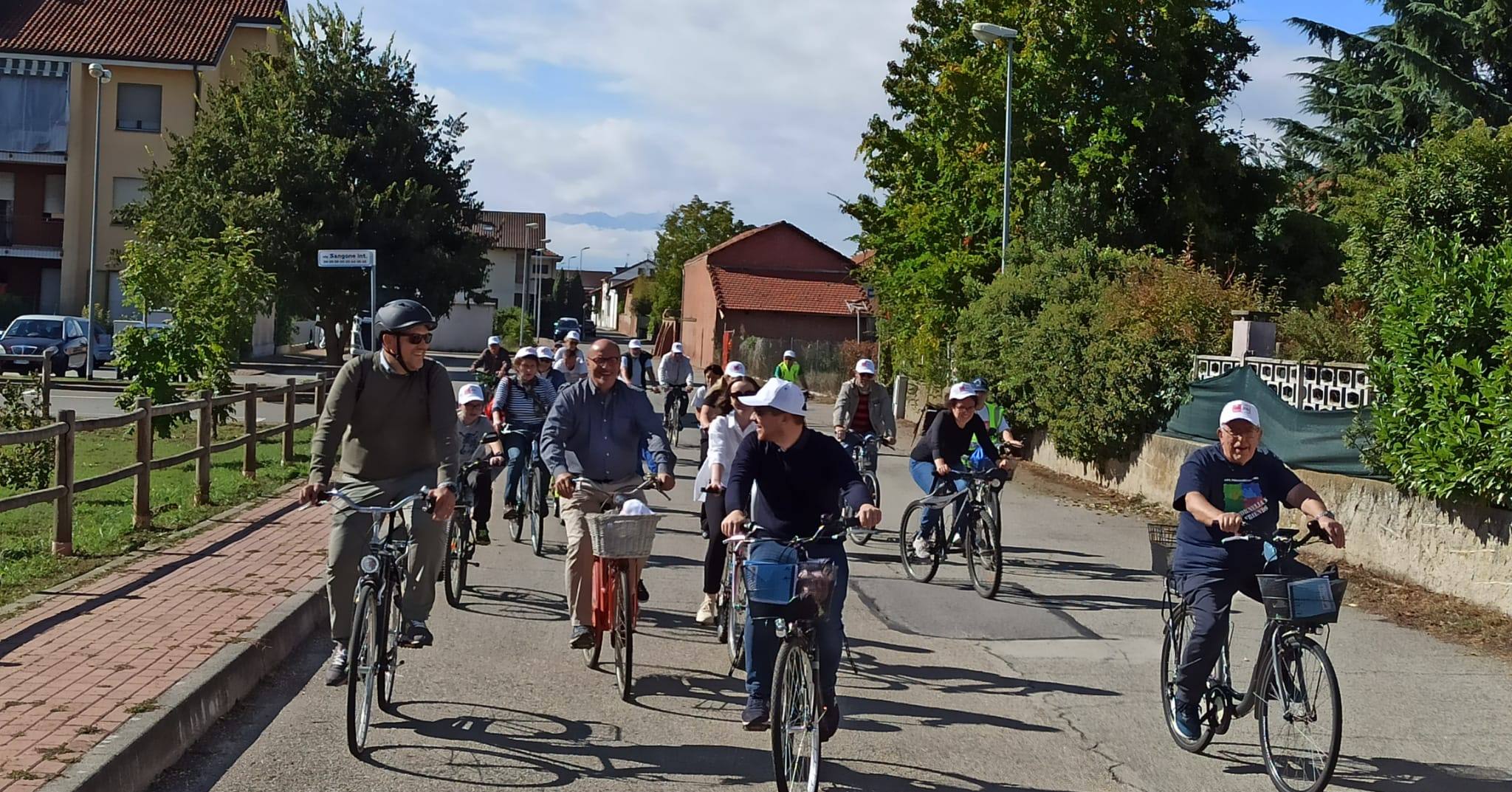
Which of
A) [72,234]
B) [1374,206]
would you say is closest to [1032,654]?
[1374,206]

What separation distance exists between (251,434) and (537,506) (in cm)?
522

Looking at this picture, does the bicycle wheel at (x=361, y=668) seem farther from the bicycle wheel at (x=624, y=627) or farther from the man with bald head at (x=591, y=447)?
the man with bald head at (x=591, y=447)

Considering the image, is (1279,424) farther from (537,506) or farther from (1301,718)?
(1301,718)

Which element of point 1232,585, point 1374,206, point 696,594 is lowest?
point 696,594

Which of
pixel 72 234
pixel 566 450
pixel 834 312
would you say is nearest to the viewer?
pixel 566 450

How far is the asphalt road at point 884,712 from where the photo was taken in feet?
20.0

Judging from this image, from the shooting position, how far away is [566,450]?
812cm

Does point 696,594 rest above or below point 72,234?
below

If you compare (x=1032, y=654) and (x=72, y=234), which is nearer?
(x=1032, y=654)

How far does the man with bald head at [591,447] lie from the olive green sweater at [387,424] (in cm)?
117

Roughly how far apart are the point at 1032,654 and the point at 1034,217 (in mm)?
21573

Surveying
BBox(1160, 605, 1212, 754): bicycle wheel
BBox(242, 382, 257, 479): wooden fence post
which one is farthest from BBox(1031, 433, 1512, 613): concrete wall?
BBox(242, 382, 257, 479): wooden fence post

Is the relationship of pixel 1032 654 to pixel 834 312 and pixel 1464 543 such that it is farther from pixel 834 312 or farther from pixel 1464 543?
pixel 834 312

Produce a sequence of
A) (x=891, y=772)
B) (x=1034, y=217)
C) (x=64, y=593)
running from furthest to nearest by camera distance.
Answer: (x=1034, y=217) < (x=64, y=593) < (x=891, y=772)
